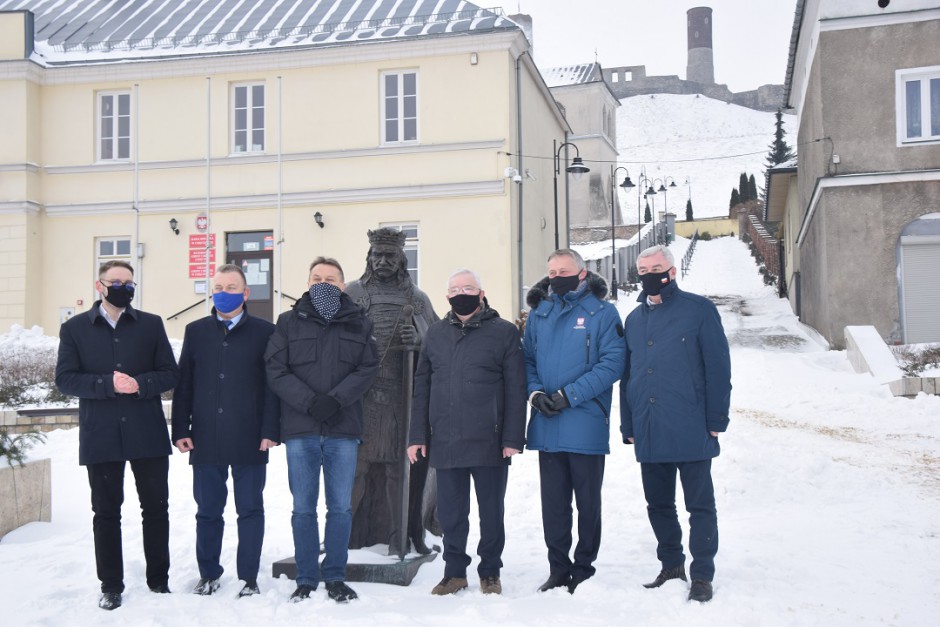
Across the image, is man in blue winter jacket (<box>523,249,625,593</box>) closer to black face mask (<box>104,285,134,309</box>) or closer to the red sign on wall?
black face mask (<box>104,285,134,309</box>)

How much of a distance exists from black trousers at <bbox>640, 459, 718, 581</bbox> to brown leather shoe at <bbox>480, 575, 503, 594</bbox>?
1.02m

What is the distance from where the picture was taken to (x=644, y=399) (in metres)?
5.97

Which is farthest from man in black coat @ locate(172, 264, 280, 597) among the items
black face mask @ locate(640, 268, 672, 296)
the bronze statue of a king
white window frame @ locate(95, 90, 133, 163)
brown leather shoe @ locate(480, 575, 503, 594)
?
white window frame @ locate(95, 90, 133, 163)

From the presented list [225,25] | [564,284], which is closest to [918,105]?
[225,25]

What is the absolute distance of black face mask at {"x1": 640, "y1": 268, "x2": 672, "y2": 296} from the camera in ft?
19.7

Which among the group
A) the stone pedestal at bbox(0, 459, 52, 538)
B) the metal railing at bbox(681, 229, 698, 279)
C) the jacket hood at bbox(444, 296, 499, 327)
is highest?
the metal railing at bbox(681, 229, 698, 279)

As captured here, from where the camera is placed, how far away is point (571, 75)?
188 feet

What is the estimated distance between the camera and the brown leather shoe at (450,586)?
231 inches

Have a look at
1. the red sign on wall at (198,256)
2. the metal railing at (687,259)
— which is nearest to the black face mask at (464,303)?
the red sign on wall at (198,256)

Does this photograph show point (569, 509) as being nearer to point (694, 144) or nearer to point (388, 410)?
point (388, 410)

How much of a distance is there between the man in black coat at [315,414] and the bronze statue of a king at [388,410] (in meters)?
0.58

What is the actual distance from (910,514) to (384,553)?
14.4ft

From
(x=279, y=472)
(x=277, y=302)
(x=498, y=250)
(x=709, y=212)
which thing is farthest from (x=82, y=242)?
(x=709, y=212)

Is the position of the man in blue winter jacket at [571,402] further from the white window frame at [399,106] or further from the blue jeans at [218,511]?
the white window frame at [399,106]
